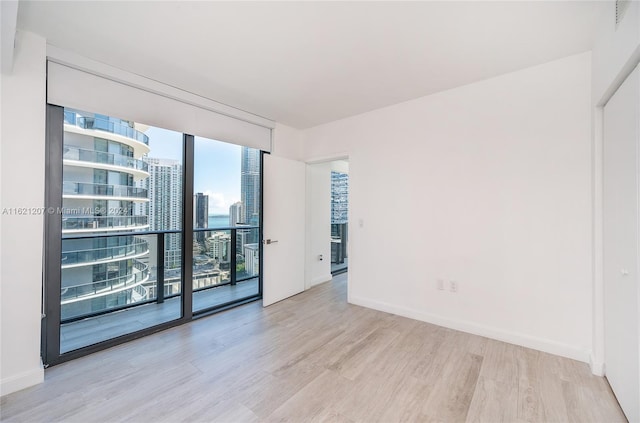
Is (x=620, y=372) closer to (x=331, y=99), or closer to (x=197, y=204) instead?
(x=331, y=99)

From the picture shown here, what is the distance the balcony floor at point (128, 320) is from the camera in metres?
2.55

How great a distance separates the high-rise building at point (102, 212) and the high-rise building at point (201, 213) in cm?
56

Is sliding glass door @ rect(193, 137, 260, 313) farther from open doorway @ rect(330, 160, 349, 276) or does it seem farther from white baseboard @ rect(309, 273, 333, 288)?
open doorway @ rect(330, 160, 349, 276)

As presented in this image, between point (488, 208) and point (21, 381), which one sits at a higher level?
point (488, 208)

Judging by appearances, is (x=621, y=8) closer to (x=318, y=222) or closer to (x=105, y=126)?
(x=318, y=222)

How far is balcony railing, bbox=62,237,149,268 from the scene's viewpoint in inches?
107

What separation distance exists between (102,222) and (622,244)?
453 cm

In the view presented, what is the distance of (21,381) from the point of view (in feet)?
6.15

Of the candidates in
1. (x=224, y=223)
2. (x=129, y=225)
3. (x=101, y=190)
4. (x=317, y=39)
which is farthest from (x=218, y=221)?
(x=317, y=39)

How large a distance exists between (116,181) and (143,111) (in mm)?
850

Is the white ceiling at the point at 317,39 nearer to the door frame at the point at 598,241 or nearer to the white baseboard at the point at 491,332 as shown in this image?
the door frame at the point at 598,241

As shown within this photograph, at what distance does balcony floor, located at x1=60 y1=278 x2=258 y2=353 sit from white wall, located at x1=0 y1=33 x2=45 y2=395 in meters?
0.43

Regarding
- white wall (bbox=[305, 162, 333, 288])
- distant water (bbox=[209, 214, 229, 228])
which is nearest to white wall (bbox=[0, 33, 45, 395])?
distant water (bbox=[209, 214, 229, 228])

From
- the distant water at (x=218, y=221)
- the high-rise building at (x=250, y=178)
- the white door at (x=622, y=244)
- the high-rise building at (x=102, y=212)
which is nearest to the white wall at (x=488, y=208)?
the white door at (x=622, y=244)
